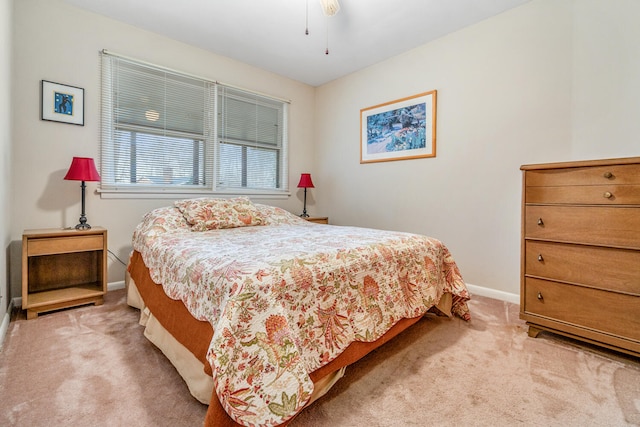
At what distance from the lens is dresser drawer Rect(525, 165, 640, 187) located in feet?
4.90

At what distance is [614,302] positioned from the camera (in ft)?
5.10

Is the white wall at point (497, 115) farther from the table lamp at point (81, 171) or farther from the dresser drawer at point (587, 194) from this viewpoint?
the table lamp at point (81, 171)

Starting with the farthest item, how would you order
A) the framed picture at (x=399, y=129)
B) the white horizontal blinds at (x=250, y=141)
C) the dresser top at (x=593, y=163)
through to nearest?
the white horizontal blinds at (x=250, y=141) → the framed picture at (x=399, y=129) → the dresser top at (x=593, y=163)

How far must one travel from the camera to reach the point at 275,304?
42.9 inches

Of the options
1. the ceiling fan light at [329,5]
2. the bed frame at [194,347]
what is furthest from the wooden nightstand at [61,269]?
the ceiling fan light at [329,5]

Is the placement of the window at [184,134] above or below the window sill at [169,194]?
above

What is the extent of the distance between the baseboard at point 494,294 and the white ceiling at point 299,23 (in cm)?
241

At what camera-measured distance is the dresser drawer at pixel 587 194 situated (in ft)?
4.90

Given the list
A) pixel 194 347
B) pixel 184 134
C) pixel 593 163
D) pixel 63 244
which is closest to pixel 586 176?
pixel 593 163

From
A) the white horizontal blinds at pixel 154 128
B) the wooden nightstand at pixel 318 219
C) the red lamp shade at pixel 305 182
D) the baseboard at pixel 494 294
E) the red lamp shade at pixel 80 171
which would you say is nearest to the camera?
the red lamp shade at pixel 80 171

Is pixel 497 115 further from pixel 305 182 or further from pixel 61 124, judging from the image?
pixel 61 124

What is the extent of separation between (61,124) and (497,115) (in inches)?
145

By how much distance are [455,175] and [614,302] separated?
5.09 feet

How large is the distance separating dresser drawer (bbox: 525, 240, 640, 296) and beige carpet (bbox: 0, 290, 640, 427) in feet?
1.35
